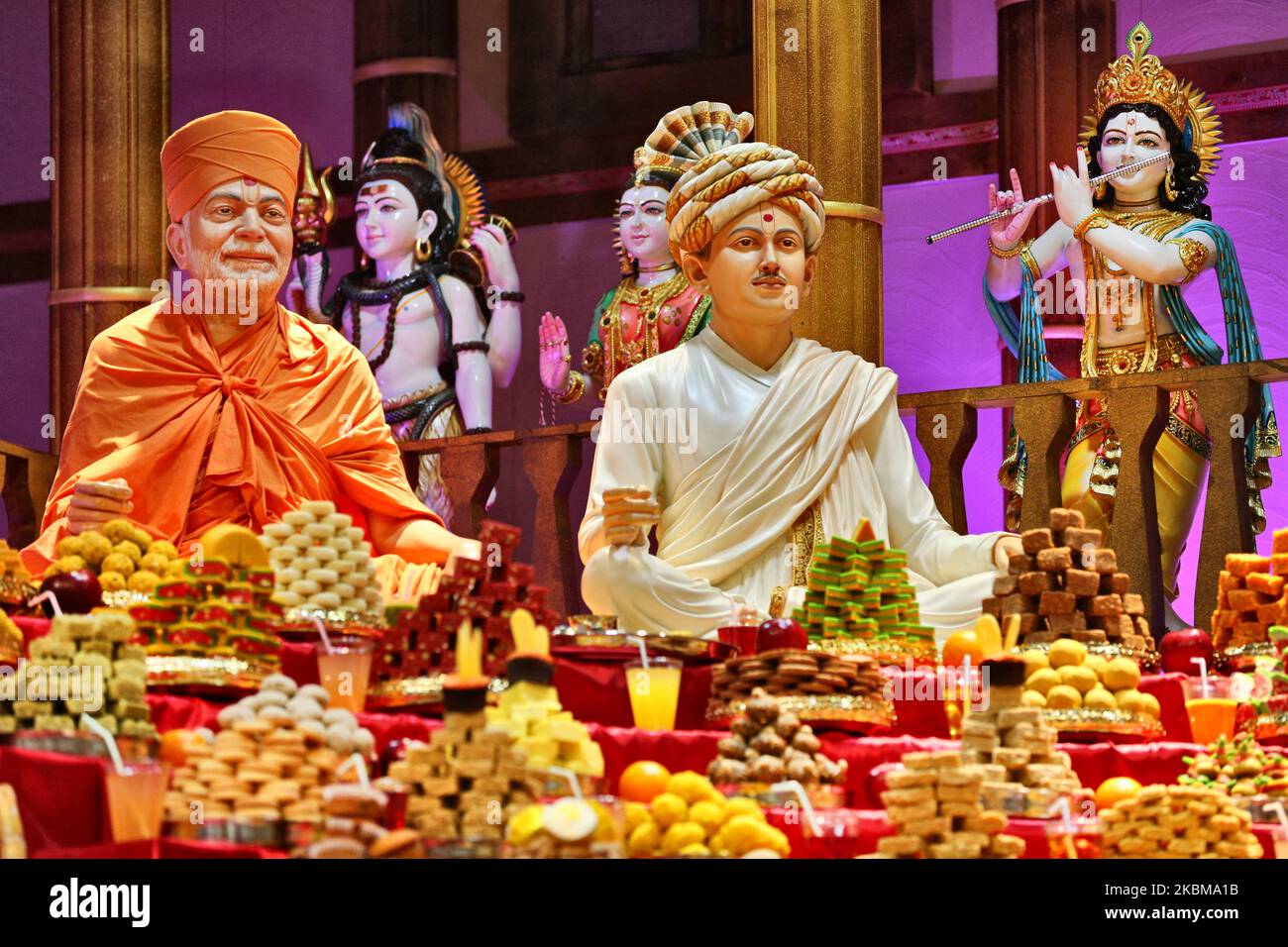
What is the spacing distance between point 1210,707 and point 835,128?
262 centimetres

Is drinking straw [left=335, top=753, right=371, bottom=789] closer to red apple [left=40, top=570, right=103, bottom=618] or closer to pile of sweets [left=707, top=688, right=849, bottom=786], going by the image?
pile of sweets [left=707, top=688, right=849, bottom=786]

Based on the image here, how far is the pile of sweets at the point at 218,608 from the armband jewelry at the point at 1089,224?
3839 mm

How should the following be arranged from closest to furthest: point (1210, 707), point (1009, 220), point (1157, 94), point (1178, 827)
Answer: point (1178, 827), point (1210, 707), point (1157, 94), point (1009, 220)

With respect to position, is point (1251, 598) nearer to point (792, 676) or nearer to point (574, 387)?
point (792, 676)

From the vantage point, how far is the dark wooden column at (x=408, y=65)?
1038 cm

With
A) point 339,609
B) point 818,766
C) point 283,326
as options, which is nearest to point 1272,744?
point 818,766

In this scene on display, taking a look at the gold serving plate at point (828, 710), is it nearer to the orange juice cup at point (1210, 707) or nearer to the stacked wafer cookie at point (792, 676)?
the stacked wafer cookie at point (792, 676)

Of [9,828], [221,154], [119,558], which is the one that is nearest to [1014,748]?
[9,828]

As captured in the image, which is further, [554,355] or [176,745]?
[554,355]

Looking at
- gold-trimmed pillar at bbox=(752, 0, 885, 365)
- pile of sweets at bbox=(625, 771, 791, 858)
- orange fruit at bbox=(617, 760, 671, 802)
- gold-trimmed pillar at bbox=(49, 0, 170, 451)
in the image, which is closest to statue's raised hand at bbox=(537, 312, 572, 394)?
gold-trimmed pillar at bbox=(49, 0, 170, 451)

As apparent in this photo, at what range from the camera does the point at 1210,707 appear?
18.3ft

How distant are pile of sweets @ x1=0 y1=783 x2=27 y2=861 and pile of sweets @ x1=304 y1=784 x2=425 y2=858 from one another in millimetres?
467
